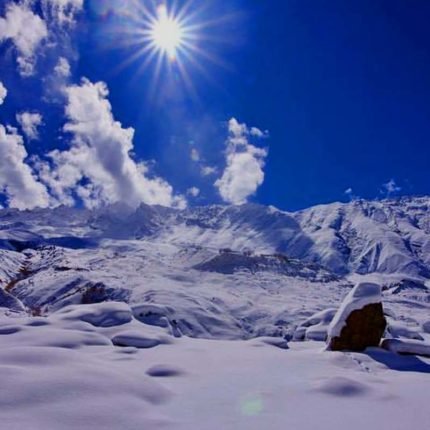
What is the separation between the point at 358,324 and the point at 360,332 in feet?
1.01

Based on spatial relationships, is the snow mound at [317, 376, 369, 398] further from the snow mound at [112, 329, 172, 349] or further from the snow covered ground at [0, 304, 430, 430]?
the snow mound at [112, 329, 172, 349]

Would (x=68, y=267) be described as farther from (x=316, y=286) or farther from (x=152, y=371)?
(x=152, y=371)

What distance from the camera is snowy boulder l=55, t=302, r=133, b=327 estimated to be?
53.6 ft

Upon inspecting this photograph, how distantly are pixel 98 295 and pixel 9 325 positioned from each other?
60947 millimetres

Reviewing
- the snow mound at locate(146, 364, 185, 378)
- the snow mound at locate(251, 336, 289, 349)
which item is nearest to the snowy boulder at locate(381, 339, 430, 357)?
the snow mound at locate(251, 336, 289, 349)

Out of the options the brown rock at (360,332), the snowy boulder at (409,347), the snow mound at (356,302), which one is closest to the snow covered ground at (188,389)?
the snowy boulder at (409,347)

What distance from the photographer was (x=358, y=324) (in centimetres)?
1698

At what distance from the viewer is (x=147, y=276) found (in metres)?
100

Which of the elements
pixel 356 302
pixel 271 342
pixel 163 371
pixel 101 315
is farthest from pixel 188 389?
pixel 356 302

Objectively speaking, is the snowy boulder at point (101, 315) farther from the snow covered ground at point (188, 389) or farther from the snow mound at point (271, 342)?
the snow mound at point (271, 342)

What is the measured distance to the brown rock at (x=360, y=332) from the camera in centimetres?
1669

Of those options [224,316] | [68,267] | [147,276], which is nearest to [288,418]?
[224,316]

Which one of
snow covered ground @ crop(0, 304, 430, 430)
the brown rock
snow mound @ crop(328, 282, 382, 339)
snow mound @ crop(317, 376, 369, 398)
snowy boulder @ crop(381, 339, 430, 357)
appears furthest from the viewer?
snow mound @ crop(328, 282, 382, 339)

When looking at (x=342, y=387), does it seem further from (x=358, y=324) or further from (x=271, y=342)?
(x=358, y=324)
